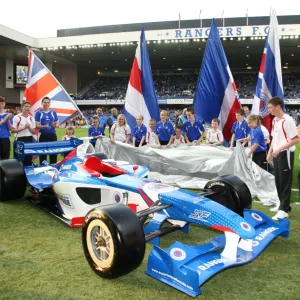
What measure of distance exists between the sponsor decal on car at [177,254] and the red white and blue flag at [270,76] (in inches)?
203

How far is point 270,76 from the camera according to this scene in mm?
7273

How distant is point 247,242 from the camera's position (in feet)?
10.5

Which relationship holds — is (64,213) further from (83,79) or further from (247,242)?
(83,79)

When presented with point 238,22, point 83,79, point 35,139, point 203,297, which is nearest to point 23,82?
point 83,79

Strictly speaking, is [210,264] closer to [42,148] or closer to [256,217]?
[256,217]

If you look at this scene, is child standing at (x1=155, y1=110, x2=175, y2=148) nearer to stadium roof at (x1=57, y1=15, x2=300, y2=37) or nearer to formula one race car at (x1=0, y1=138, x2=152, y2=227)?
formula one race car at (x1=0, y1=138, x2=152, y2=227)

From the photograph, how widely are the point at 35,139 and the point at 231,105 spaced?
452 cm

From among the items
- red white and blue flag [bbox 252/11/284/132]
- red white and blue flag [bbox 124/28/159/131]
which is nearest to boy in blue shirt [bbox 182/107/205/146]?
red white and blue flag [bbox 124/28/159/131]

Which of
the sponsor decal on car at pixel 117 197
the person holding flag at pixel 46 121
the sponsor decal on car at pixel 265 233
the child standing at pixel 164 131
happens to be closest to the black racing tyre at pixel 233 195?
the sponsor decal on car at pixel 265 233

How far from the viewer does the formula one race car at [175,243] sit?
2873 mm

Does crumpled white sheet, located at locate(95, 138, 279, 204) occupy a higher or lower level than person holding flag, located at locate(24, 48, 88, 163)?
lower

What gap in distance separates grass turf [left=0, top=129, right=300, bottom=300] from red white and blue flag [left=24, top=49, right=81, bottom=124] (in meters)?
4.41

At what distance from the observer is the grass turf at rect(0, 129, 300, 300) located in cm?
280

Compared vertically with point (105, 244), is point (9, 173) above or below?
above
